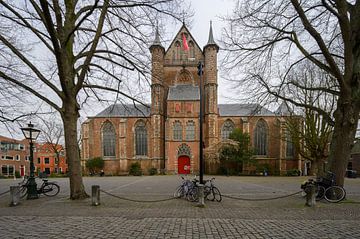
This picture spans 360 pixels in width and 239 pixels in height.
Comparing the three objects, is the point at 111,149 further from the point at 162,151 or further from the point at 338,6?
the point at 338,6

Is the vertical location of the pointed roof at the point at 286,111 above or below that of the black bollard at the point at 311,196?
above

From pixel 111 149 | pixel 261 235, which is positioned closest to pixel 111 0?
pixel 261 235

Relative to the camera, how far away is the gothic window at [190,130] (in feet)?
113

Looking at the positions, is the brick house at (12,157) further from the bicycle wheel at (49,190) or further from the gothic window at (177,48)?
the bicycle wheel at (49,190)

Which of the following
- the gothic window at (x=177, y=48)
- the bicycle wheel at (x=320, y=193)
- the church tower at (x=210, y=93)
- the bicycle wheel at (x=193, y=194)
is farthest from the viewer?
the gothic window at (x=177, y=48)

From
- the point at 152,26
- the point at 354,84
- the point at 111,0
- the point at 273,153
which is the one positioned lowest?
the point at 273,153

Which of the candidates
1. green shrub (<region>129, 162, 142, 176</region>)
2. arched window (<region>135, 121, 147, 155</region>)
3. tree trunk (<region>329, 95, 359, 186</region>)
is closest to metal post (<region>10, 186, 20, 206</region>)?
tree trunk (<region>329, 95, 359, 186</region>)

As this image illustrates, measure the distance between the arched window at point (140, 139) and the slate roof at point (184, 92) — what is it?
7.35m

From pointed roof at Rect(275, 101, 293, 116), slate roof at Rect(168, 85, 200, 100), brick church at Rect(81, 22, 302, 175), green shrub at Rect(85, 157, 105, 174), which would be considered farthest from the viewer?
green shrub at Rect(85, 157, 105, 174)

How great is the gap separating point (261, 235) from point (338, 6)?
8.99 meters

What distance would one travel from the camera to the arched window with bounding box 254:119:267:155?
37.9m

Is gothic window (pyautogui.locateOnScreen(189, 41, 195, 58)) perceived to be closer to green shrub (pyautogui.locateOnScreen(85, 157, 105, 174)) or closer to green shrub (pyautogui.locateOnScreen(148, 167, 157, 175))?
green shrub (pyautogui.locateOnScreen(148, 167, 157, 175))

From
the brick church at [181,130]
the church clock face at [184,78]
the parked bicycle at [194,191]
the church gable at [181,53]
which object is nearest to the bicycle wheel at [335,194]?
the parked bicycle at [194,191]

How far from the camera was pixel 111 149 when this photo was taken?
38.0 m
